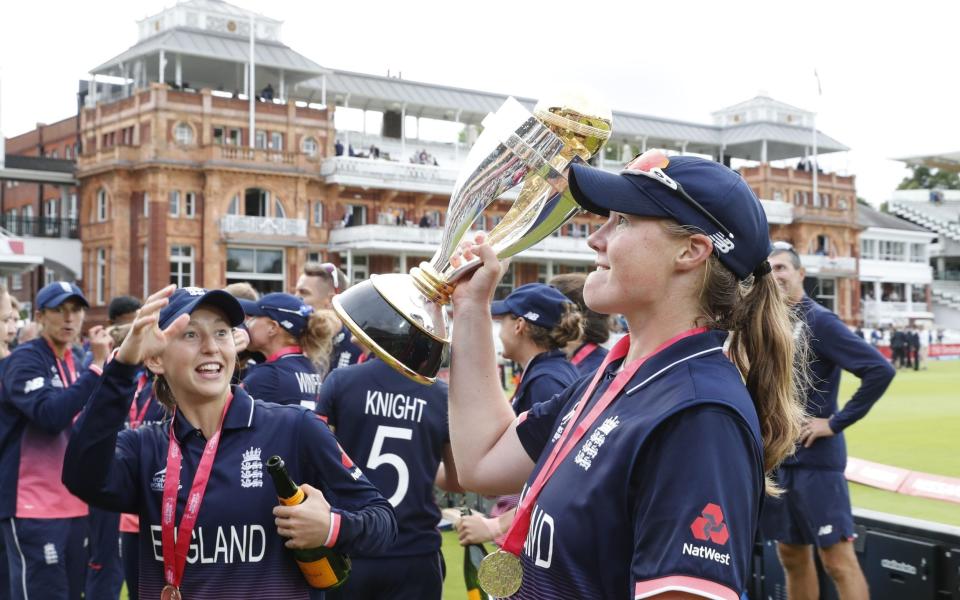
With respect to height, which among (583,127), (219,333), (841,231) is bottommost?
(219,333)

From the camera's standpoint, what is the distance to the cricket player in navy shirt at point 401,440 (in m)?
4.86

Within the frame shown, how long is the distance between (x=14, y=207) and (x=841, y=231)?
54962 mm

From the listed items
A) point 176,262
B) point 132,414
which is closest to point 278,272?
point 176,262

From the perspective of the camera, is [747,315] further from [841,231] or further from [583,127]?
[841,231]

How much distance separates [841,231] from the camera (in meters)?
67.0

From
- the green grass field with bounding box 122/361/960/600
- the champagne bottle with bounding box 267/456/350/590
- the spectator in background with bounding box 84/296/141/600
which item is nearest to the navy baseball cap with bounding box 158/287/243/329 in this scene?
the champagne bottle with bounding box 267/456/350/590

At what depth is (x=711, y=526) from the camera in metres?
1.74

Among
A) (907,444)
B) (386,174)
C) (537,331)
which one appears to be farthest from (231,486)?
(386,174)

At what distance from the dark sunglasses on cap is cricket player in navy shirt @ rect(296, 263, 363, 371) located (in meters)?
6.12

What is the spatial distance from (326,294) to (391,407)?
376 centimetres

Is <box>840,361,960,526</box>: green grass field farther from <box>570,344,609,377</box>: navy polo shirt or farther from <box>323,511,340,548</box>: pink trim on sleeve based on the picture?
<box>323,511,340,548</box>: pink trim on sleeve

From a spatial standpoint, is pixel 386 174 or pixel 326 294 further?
pixel 386 174

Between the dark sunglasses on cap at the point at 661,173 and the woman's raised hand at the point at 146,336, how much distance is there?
4.94 ft

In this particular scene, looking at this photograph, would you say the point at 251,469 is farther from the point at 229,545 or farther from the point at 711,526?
the point at 711,526
